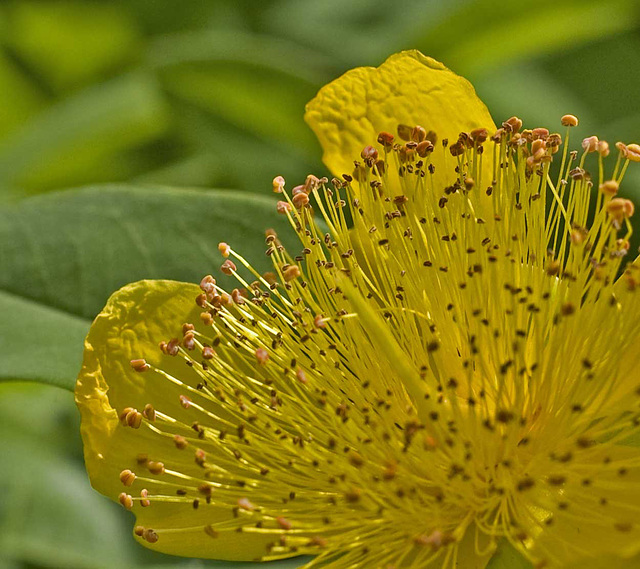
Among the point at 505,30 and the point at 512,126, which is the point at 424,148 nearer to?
the point at 512,126

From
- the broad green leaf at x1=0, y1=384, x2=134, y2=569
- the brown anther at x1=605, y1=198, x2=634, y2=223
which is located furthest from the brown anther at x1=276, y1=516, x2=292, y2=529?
the broad green leaf at x1=0, y1=384, x2=134, y2=569

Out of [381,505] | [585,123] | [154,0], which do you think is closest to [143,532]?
[381,505]

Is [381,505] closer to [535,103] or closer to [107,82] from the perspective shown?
[535,103]

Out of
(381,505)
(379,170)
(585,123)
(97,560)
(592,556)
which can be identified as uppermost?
(585,123)

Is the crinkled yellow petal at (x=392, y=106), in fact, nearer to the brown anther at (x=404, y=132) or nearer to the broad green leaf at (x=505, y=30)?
the brown anther at (x=404, y=132)

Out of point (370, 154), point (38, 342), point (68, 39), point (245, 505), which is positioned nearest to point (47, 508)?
point (38, 342)

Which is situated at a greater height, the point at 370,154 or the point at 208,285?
the point at 370,154

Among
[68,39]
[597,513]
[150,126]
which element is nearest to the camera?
[597,513]

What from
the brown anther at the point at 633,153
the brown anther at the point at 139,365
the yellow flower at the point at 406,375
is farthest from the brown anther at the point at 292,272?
the brown anther at the point at 633,153
